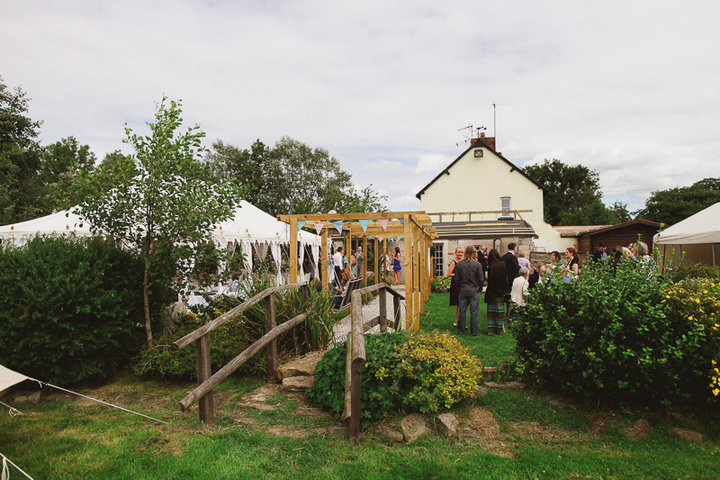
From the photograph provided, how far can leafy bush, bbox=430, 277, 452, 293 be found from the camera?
58.8 feet

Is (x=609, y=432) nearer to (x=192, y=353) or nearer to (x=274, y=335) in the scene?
(x=274, y=335)

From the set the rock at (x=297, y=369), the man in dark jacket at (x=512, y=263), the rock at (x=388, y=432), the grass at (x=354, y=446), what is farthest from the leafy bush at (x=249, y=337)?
the man in dark jacket at (x=512, y=263)

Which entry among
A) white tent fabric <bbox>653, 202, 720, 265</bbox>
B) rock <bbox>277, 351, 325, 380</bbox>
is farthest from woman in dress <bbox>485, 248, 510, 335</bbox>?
white tent fabric <bbox>653, 202, 720, 265</bbox>

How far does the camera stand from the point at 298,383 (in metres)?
5.13

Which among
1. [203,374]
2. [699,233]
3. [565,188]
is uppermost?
[565,188]

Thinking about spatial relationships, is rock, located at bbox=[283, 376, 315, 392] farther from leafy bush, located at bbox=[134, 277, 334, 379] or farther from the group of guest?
the group of guest

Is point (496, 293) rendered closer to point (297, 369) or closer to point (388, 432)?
point (297, 369)

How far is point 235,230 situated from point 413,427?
28.4 feet

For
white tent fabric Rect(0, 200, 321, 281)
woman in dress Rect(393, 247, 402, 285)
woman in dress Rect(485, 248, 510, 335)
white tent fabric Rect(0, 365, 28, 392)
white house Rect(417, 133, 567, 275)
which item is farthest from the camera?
white house Rect(417, 133, 567, 275)

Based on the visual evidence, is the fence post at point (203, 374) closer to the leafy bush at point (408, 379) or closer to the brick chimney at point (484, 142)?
the leafy bush at point (408, 379)

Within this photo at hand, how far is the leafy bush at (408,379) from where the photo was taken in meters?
4.09

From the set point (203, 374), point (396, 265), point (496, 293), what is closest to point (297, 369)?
point (203, 374)

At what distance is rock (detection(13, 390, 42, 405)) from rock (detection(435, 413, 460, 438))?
15.1 ft

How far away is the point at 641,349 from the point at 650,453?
89cm
